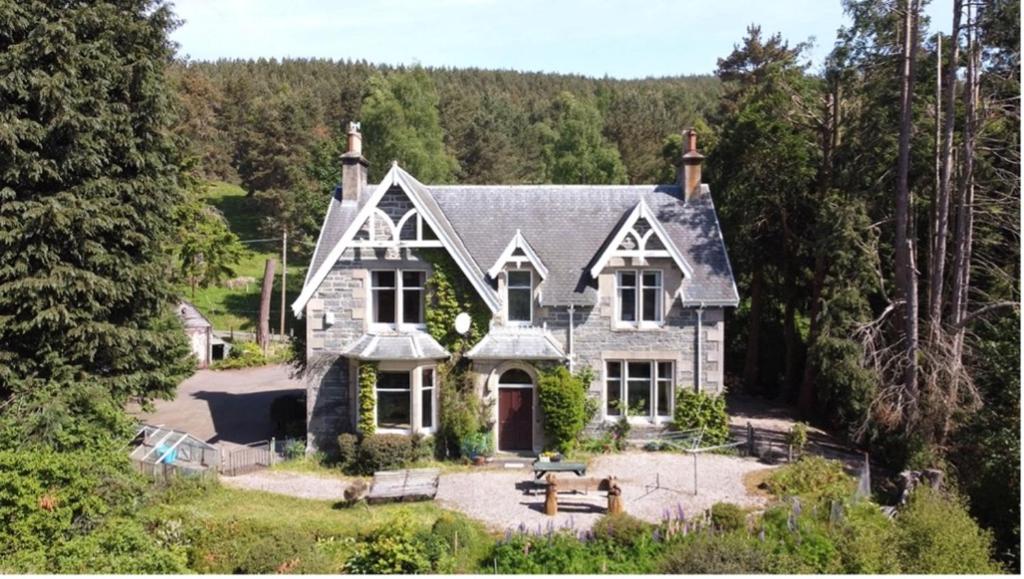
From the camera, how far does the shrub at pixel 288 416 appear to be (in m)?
23.7

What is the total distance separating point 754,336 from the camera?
97.7ft

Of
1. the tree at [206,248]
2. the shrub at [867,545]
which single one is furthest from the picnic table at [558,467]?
the tree at [206,248]

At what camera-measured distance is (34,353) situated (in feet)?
58.0

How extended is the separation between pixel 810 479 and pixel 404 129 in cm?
3333

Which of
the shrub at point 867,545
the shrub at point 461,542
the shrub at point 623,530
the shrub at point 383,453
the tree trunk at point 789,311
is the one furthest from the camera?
the tree trunk at point 789,311

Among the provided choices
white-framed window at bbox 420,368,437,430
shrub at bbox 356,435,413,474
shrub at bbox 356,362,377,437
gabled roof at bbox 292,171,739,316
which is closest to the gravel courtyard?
shrub at bbox 356,435,413,474

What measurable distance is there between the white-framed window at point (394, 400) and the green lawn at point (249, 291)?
2488 cm

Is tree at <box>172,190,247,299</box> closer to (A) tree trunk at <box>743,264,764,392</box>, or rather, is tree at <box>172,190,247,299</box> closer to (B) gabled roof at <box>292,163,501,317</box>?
(B) gabled roof at <box>292,163,501,317</box>

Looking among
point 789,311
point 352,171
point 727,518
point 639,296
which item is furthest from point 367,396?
point 789,311

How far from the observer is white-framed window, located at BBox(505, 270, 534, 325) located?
21391mm

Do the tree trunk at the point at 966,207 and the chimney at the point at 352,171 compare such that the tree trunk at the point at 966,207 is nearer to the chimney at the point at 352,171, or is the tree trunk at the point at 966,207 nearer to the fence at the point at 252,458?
the chimney at the point at 352,171

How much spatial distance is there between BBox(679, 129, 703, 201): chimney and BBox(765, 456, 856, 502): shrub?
8.65 m

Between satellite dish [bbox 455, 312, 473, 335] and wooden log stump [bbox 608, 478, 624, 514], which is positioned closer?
wooden log stump [bbox 608, 478, 624, 514]

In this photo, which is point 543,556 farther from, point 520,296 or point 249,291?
point 249,291
